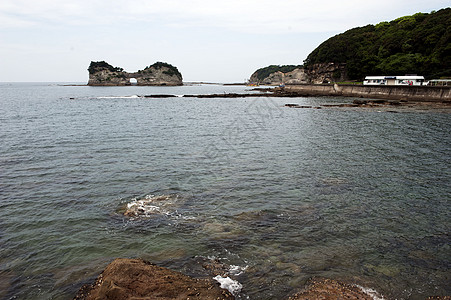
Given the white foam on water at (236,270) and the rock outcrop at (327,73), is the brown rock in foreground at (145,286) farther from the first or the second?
the rock outcrop at (327,73)

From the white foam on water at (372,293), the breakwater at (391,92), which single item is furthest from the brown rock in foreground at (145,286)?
the breakwater at (391,92)

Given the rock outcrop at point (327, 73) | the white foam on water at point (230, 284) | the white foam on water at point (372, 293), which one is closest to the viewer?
the white foam on water at point (372, 293)

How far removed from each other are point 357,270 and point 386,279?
31.9 inches

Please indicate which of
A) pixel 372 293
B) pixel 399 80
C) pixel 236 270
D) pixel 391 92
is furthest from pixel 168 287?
pixel 399 80

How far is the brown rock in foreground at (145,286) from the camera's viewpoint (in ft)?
21.1

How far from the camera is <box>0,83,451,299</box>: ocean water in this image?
863 cm

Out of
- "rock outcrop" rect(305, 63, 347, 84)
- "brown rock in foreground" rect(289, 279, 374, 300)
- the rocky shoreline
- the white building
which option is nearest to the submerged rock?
the rocky shoreline

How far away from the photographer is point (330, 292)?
7352 mm

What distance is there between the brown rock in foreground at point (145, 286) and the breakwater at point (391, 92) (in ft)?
234

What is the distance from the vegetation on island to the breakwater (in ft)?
58.6

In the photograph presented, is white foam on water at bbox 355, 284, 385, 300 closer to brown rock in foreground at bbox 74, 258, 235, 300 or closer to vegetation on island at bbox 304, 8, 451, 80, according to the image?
brown rock in foreground at bbox 74, 258, 235, 300

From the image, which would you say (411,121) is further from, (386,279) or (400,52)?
(400,52)

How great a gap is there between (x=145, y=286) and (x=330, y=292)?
4.94 metres

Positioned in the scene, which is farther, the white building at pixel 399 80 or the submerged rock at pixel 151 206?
the white building at pixel 399 80
